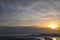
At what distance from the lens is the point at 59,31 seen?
41.2 metres

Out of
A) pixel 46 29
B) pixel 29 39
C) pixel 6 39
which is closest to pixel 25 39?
pixel 29 39

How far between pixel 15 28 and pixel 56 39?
23.4m

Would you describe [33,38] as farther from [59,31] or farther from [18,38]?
[59,31]

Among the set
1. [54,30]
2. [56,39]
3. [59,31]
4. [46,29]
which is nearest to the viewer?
[56,39]

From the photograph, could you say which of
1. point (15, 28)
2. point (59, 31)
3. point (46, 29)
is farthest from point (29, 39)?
point (15, 28)

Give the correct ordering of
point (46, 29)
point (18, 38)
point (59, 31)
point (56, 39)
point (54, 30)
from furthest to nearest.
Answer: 1. point (46, 29)
2. point (54, 30)
3. point (59, 31)
4. point (18, 38)
5. point (56, 39)

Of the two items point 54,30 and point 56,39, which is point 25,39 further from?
point 54,30

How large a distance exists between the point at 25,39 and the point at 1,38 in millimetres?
3696

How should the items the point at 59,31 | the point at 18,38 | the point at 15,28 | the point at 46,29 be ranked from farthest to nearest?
the point at 15,28
the point at 46,29
the point at 59,31
the point at 18,38

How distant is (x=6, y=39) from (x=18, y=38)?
2031 millimetres

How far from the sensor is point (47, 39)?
3272 cm

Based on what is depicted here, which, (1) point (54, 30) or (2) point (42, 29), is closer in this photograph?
(1) point (54, 30)

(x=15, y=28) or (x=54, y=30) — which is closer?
(x=54, y=30)

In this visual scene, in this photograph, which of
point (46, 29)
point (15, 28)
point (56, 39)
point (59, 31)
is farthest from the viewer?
point (15, 28)
